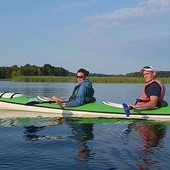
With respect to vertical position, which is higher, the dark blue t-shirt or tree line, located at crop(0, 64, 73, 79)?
tree line, located at crop(0, 64, 73, 79)

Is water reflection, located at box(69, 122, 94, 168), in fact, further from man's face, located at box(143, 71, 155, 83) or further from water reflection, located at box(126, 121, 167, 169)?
man's face, located at box(143, 71, 155, 83)

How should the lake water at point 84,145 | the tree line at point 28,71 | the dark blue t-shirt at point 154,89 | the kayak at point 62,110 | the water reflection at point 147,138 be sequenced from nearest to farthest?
the lake water at point 84,145
the water reflection at point 147,138
the dark blue t-shirt at point 154,89
the kayak at point 62,110
the tree line at point 28,71

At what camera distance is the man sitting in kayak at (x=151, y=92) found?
10.6 metres

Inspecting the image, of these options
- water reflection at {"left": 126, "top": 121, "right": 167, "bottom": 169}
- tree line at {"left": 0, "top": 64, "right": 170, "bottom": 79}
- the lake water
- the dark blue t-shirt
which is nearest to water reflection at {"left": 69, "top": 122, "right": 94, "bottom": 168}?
the lake water

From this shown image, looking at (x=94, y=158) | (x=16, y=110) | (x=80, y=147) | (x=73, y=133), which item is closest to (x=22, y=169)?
(x=94, y=158)

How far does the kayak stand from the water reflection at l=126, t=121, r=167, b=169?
577 millimetres

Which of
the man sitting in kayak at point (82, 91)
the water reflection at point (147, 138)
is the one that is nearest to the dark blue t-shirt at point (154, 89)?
the water reflection at point (147, 138)

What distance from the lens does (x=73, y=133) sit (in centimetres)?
860

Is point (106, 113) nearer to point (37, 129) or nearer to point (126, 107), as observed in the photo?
point (126, 107)

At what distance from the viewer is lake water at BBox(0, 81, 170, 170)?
19.2ft

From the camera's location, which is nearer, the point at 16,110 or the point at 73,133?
the point at 73,133

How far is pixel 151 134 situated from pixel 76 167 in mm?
3402

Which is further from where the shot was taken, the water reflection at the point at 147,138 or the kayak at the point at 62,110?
the kayak at the point at 62,110

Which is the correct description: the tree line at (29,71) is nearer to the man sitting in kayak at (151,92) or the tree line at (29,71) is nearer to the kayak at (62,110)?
the kayak at (62,110)
